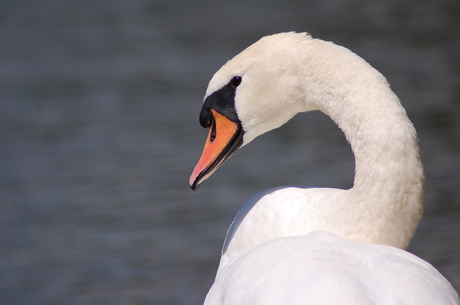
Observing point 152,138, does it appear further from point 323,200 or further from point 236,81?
point 323,200

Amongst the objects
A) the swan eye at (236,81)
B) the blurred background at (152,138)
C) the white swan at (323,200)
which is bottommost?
the blurred background at (152,138)

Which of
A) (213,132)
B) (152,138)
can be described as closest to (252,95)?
(213,132)

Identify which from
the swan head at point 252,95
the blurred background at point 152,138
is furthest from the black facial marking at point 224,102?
the blurred background at point 152,138

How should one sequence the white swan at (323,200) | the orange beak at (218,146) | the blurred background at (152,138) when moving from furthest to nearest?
the blurred background at (152,138), the orange beak at (218,146), the white swan at (323,200)

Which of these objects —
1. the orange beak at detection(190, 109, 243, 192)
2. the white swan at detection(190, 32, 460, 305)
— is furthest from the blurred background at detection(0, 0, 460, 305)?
the white swan at detection(190, 32, 460, 305)

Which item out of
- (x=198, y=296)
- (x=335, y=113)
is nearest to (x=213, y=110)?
(x=335, y=113)

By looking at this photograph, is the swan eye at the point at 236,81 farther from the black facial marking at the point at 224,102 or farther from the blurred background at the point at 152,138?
the blurred background at the point at 152,138

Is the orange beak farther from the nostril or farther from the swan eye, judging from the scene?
the swan eye

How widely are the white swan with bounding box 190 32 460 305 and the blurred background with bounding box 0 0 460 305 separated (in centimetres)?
146

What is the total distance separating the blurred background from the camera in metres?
4.19

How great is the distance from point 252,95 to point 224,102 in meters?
0.09

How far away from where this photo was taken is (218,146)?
8.81 feet

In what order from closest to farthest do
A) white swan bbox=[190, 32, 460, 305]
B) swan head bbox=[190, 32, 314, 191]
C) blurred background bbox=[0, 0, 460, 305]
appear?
white swan bbox=[190, 32, 460, 305]
swan head bbox=[190, 32, 314, 191]
blurred background bbox=[0, 0, 460, 305]

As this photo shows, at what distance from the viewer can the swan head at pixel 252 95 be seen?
2508 mm
